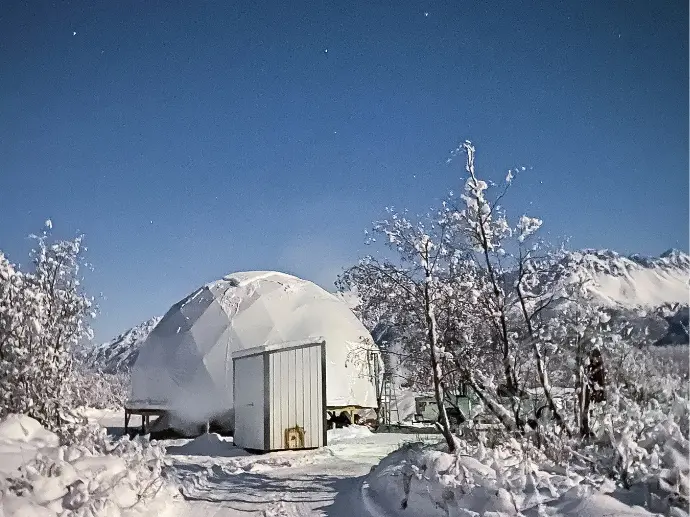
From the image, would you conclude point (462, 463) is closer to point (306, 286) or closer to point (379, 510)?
point (379, 510)

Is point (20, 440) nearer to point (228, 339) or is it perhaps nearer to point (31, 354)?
point (31, 354)

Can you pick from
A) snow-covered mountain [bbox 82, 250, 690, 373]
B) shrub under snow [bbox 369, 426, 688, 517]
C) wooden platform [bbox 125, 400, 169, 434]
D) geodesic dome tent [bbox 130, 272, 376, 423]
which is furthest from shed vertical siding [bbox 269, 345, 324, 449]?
snow-covered mountain [bbox 82, 250, 690, 373]

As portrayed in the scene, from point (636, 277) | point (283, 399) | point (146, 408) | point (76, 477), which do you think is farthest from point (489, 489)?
point (146, 408)

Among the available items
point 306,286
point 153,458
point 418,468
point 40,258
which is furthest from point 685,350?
point 306,286

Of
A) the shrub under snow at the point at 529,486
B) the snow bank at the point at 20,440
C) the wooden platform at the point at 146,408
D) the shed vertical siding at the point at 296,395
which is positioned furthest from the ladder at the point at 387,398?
the shrub under snow at the point at 529,486

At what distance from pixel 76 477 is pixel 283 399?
700cm

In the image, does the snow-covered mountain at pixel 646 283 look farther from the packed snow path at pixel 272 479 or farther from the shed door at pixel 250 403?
the shed door at pixel 250 403

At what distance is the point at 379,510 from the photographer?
18.1 ft

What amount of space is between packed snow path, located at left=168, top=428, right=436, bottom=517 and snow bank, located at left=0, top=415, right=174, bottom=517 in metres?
0.53

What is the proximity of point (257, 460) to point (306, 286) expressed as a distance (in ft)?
27.2

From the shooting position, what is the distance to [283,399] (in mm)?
11609

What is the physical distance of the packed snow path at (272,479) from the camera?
231 inches

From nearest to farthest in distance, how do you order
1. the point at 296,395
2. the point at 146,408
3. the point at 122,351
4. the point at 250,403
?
the point at 296,395 → the point at 250,403 → the point at 146,408 → the point at 122,351

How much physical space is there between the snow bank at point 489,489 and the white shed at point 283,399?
18.2 feet
